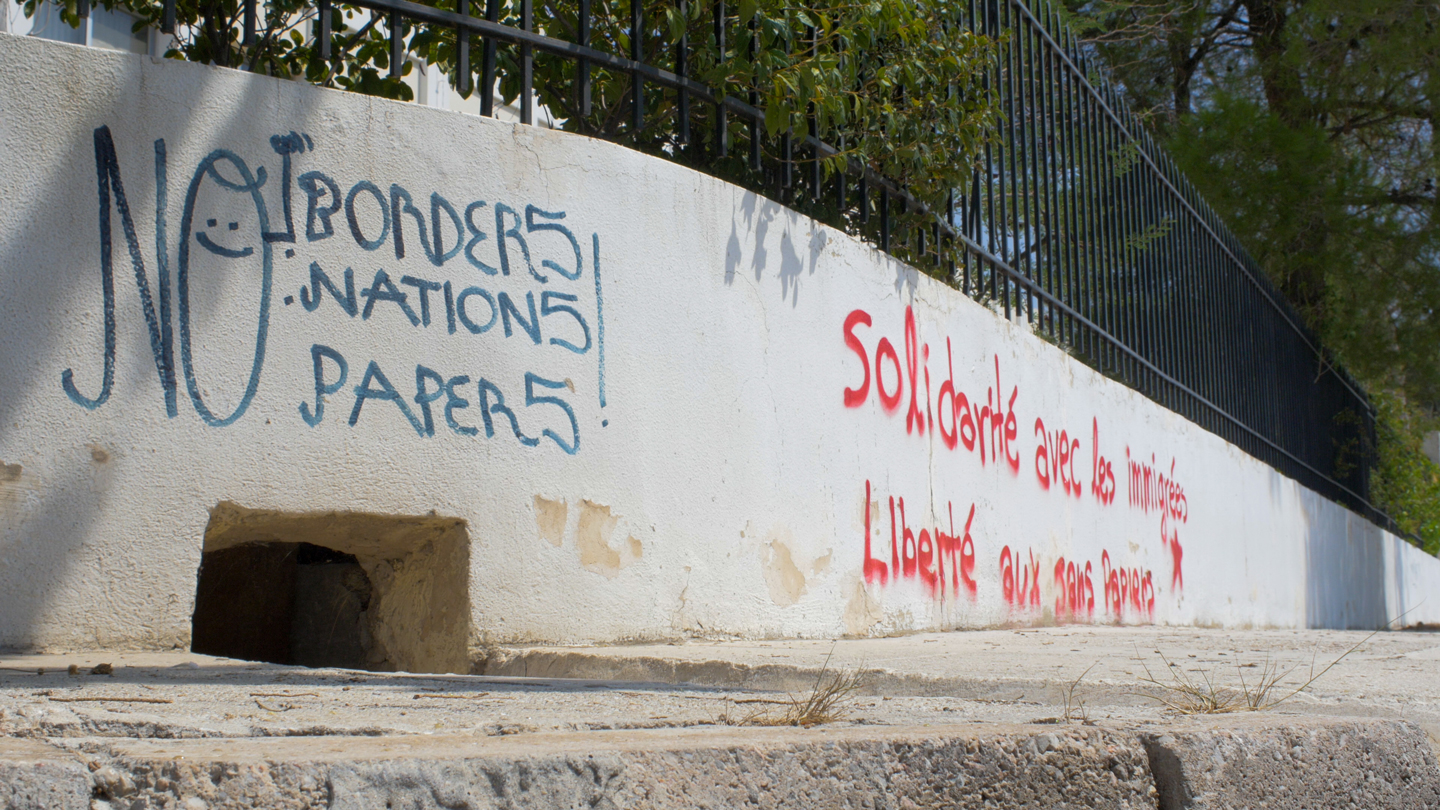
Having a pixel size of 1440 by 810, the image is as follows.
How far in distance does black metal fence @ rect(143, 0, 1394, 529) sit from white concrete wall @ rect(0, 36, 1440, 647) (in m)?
0.29

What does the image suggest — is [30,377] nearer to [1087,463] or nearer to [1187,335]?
[1087,463]

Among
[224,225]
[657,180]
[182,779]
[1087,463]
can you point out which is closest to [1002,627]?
[1087,463]

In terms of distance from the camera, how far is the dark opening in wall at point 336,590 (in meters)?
2.96

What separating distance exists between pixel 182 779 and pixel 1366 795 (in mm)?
1567

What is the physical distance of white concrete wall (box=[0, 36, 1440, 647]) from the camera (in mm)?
2594

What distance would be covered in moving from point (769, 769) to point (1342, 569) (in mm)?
13193

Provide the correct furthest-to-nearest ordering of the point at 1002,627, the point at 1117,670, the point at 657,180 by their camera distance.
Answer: the point at 1002,627, the point at 657,180, the point at 1117,670

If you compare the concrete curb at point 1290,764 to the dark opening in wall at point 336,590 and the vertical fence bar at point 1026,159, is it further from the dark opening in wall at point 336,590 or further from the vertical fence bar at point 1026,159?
the vertical fence bar at point 1026,159

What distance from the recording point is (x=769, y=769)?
1.24 meters

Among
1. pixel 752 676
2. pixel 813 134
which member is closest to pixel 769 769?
pixel 752 676

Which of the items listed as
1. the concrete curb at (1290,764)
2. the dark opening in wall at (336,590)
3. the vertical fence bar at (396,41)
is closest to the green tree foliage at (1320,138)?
the vertical fence bar at (396,41)

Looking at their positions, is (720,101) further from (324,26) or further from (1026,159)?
(1026,159)

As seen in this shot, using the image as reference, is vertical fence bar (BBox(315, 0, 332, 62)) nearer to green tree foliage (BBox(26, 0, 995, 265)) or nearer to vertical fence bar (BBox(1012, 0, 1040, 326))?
green tree foliage (BBox(26, 0, 995, 265))

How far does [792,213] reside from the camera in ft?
12.8
